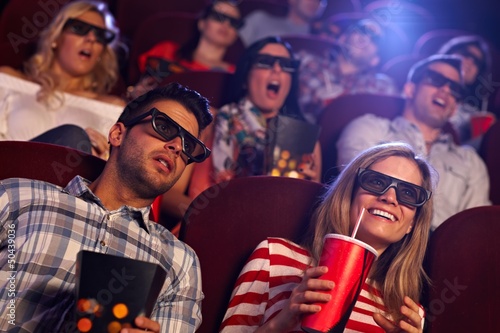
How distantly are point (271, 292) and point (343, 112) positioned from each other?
846mm

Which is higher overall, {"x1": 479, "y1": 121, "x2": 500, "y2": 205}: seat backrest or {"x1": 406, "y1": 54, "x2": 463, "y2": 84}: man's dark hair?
{"x1": 406, "y1": 54, "x2": 463, "y2": 84}: man's dark hair

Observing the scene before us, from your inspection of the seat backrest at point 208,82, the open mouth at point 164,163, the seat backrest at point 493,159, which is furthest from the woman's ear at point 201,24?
the open mouth at point 164,163

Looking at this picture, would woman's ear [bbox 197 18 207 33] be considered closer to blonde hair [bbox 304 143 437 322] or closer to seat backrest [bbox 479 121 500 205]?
seat backrest [bbox 479 121 500 205]

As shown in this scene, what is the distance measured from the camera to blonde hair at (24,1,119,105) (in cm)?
169

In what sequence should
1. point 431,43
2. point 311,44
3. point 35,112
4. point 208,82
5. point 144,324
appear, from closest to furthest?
point 144,324 < point 35,112 < point 208,82 < point 311,44 < point 431,43

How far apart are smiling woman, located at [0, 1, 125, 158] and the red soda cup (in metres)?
0.87

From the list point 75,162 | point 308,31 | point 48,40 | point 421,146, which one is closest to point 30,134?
point 48,40

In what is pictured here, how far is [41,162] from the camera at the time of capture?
3.51ft

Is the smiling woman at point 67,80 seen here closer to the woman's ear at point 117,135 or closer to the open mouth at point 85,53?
the open mouth at point 85,53

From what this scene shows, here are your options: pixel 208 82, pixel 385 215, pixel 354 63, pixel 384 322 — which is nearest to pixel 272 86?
pixel 208 82

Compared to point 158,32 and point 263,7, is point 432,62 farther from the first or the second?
point 263,7

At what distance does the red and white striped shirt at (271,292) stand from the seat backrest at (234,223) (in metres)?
0.03

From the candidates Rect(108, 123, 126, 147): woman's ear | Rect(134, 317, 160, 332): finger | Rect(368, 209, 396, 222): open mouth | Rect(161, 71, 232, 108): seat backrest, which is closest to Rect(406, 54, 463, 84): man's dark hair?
Rect(161, 71, 232, 108): seat backrest

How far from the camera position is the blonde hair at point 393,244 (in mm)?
1059
